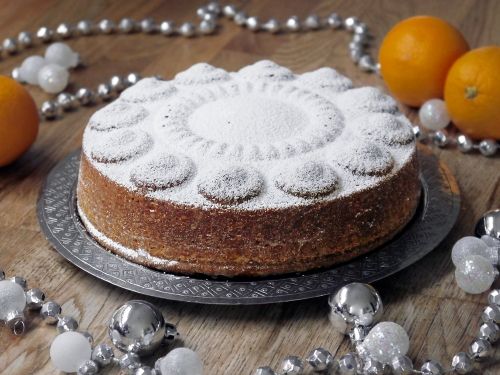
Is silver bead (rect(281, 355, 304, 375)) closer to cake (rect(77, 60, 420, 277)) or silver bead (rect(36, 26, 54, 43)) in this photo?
cake (rect(77, 60, 420, 277))

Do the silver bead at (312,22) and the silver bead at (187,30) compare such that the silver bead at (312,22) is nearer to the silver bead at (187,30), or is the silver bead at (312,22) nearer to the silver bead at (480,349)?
the silver bead at (187,30)

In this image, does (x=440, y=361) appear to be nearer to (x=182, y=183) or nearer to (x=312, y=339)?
(x=312, y=339)

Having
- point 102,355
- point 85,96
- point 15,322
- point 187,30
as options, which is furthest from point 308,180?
point 187,30

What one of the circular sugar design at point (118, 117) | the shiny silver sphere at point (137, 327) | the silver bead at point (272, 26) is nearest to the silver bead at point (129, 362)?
the shiny silver sphere at point (137, 327)

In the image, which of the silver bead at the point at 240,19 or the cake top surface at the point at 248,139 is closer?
the cake top surface at the point at 248,139

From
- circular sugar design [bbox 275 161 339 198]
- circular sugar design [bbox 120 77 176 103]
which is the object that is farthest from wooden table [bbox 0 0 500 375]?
circular sugar design [bbox 120 77 176 103]

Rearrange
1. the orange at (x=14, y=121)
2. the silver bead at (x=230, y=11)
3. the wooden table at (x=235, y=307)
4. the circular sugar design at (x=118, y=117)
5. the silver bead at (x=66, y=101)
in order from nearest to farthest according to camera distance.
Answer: the wooden table at (x=235, y=307) < the circular sugar design at (x=118, y=117) < the orange at (x=14, y=121) < the silver bead at (x=66, y=101) < the silver bead at (x=230, y=11)

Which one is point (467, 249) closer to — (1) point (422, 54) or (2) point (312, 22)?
(1) point (422, 54)
